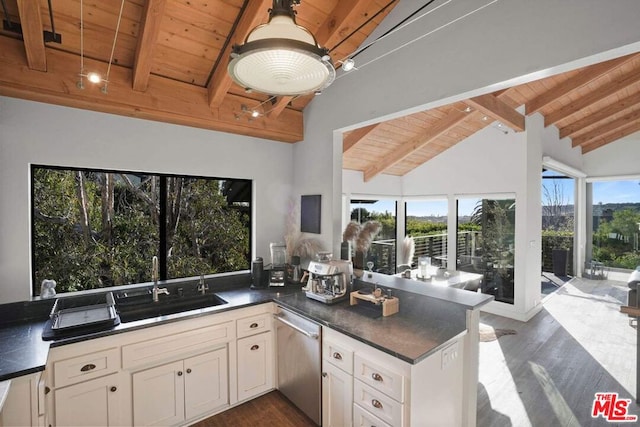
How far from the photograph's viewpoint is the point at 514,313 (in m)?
4.61

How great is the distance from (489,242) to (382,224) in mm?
2058

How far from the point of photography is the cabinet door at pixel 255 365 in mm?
2594

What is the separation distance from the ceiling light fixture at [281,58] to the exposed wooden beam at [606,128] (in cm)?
725

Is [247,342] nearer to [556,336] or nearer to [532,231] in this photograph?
[556,336]

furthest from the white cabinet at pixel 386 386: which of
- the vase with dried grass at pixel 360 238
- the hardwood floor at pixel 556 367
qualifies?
the vase with dried grass at pixel 360 238

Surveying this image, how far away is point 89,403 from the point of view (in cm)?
196

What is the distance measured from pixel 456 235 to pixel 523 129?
6.94ft

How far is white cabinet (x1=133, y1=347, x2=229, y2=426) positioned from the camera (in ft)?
7.10

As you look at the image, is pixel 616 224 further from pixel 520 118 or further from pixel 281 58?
pixel 281 58

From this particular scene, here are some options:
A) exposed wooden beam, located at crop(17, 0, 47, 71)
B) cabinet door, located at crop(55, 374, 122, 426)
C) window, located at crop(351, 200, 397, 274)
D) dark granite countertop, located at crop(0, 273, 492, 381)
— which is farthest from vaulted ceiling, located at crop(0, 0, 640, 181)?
window, located at crop(351, 200, 397, 274)

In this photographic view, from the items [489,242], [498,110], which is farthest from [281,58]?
[489,242]

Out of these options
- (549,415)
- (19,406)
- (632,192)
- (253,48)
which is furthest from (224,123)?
(632,192)

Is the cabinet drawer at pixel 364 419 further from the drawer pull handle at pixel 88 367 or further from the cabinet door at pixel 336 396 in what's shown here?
the drawer pull handle at pixel 88 367

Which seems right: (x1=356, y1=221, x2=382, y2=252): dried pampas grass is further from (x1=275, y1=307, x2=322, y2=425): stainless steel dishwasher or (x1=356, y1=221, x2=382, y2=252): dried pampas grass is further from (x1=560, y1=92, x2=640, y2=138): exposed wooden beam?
(x1=560, y1=92, x2=640, y2=138): exposed wooden beam
